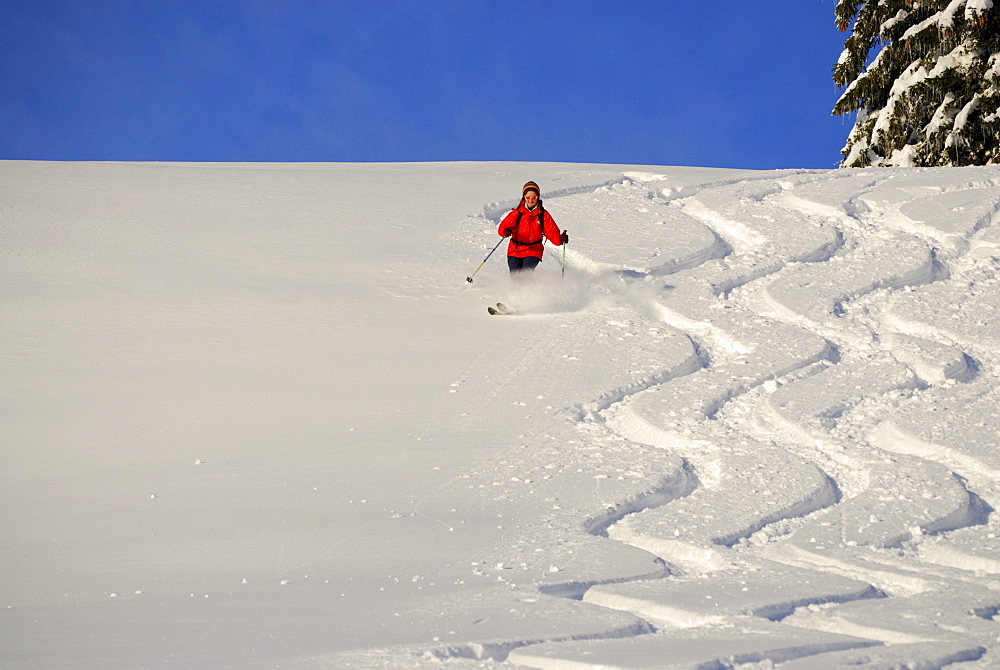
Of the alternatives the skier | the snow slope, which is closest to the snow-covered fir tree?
the snow slope

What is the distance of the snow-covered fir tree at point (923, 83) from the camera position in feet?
61.4

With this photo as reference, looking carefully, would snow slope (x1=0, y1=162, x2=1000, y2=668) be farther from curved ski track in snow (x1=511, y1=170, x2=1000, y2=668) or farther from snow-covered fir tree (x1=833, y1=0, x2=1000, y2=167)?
snow-covered fir tree (x1=833, y1=0, x2=1000, y2=167)

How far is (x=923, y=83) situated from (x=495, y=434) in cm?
1748

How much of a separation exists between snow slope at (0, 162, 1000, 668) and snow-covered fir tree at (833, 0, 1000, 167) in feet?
31.3

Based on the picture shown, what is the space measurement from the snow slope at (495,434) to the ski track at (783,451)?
0.02 metres

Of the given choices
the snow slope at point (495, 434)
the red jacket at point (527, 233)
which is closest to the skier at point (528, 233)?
the red jacket at point (527, 233)

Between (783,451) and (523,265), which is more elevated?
(523,265)

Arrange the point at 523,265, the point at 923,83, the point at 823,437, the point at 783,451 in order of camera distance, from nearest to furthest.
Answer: the point at 783,451 → the point at 823,437 → the point at 523,265 → the point at 923,83

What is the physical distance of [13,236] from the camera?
8984 millimetres

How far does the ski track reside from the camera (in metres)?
3.26

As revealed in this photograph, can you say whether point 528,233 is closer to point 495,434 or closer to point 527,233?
point 527,233

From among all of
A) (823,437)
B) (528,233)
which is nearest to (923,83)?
(528,233)

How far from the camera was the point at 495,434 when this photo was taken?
537 cm

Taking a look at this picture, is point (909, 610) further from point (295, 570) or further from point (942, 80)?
point (942, 80)
